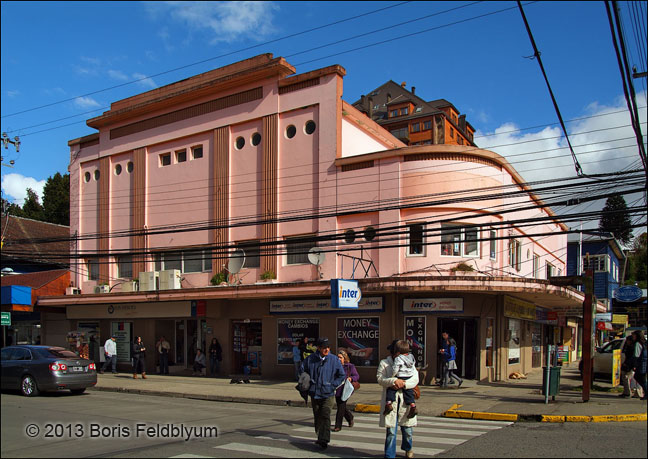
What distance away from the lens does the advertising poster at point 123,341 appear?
2809 centimetres

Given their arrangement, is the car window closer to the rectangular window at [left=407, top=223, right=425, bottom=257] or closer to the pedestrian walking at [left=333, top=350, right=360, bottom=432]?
the pedestrian walking at [left=333, top=350, right=360, bottom=432]

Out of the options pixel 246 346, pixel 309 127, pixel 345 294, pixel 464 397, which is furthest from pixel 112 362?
pixel 464 397

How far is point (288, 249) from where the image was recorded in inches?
924

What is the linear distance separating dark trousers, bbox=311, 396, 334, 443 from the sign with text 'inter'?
8732 mm

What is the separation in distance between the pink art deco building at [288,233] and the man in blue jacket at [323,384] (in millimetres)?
8483

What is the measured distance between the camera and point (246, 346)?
2470cm

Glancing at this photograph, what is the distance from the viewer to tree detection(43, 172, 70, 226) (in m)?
54.8

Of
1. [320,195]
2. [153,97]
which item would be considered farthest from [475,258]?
[153,97]

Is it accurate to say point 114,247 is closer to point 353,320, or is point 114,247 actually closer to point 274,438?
point 353,320

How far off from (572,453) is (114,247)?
2531 centimetres

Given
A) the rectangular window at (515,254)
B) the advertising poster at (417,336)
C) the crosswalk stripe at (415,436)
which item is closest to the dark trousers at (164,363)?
the advertising poster at (417,336)

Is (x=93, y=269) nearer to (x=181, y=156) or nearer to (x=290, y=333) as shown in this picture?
(x=181, y=156)

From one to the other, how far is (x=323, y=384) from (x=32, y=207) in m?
55.7

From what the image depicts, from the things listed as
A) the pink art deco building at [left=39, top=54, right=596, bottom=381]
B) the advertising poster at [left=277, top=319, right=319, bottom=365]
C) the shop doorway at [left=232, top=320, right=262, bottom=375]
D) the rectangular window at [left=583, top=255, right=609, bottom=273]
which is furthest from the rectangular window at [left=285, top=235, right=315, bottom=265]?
the rectangular window at [left=583, top=255, right=609, bottom=273]
